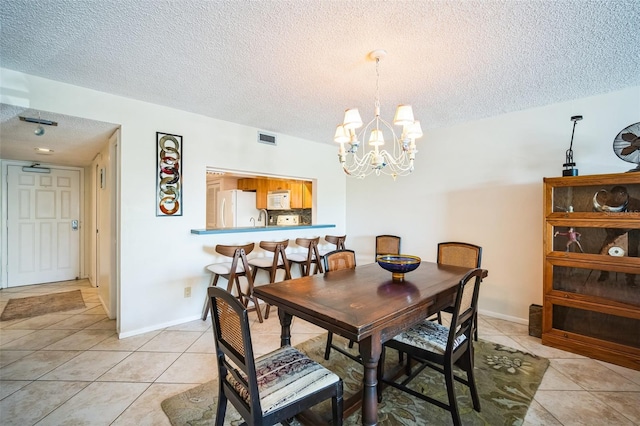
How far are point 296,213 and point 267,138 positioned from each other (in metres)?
2.10

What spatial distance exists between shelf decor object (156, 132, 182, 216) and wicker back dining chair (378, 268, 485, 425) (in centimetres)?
262

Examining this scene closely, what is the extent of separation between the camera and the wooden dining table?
52.1 inches

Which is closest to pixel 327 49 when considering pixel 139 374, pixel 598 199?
pixel 598 199

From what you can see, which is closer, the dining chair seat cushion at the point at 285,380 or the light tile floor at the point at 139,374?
the dining chair seat cushion at the point at 285,380

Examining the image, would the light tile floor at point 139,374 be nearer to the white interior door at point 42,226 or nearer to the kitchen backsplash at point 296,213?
the white interior door at point 42,226

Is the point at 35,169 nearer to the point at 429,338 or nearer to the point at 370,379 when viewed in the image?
the point at 370,379

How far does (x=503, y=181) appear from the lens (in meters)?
3.25

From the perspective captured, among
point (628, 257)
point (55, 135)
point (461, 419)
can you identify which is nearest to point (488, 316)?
point (628, 257)

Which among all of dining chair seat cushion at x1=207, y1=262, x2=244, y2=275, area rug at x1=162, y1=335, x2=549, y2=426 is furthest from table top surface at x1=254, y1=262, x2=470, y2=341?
dining chair seat cushion at x1=207, y1=262, x2=244, y2=275

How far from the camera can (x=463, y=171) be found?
3564 millimetres

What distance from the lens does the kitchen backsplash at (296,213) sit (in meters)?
5.53

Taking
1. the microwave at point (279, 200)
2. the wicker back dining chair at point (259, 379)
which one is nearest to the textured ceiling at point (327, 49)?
the wicker back dining chair at point (259, 379)

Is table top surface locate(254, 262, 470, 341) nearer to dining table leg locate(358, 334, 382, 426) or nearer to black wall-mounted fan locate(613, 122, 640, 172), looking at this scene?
dining table leg locate(358, 334, 382, 426)

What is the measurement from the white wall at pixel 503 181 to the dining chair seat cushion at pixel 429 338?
74.4 inches
